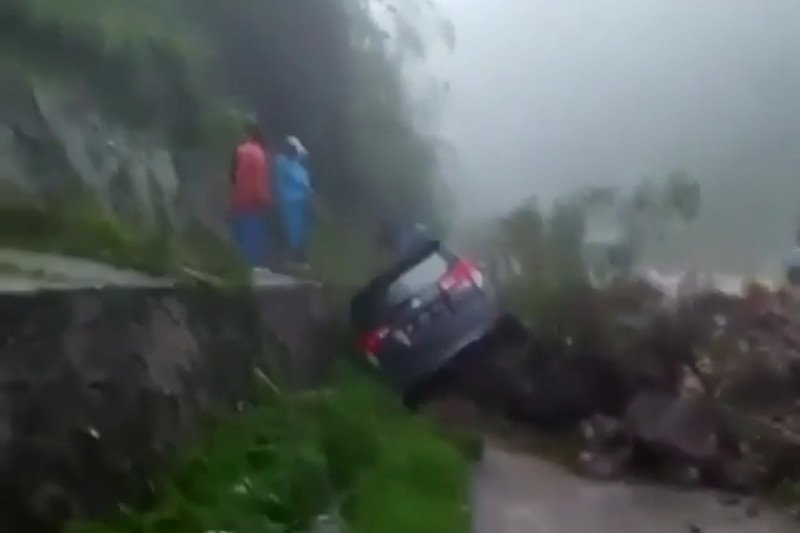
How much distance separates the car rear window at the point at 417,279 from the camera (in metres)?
1.27

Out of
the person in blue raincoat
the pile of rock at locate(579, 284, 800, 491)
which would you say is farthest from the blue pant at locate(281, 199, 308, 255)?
the pile of rock at locate(579, 284, 800, 491)

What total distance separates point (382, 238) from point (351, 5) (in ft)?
0.98

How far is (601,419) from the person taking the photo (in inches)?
50.4

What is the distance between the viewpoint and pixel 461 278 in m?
1.28

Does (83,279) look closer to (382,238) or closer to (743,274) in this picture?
(382,238)

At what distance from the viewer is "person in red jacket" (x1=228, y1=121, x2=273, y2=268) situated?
3.96 feet

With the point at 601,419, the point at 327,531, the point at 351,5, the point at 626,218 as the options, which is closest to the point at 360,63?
the point at 351,5

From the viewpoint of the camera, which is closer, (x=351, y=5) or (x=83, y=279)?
(x=83, y=279)

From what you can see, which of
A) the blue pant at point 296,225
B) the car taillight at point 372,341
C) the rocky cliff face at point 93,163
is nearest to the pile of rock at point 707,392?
the car taillight at point 372,341

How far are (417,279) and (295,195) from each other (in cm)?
17

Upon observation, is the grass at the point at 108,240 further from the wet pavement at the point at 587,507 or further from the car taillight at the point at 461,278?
the wet pavement at the point at 587,507

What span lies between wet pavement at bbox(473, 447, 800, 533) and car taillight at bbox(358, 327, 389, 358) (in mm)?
175

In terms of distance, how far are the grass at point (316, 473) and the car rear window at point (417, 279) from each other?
0.10m

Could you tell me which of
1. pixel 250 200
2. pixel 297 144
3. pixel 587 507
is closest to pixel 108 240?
pixel 250 200
